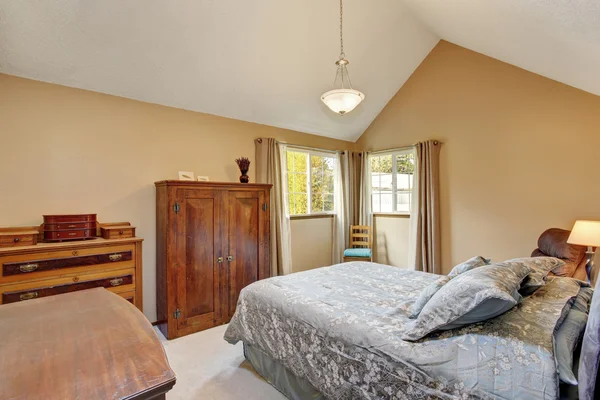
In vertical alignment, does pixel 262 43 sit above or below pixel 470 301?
above

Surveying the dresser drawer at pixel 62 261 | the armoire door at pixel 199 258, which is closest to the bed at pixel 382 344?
the armoire door at pixel 199 258

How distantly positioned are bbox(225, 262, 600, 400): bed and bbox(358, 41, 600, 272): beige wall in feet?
6.17

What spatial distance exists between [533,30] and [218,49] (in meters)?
2.75

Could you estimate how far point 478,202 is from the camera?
4.04 m

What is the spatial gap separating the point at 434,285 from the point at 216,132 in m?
3.08

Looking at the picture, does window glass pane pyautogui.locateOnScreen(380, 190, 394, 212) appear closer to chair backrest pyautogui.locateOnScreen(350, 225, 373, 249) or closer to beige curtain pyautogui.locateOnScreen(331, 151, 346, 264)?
chair backrest pyautogui.locateOnScreen(350, 225, 373, 249)

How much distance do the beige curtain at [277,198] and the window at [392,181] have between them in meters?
1.72

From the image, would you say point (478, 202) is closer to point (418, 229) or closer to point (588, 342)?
point (418, 229)

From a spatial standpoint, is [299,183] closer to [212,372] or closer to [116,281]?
[116,281]

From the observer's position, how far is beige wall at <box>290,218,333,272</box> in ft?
15.3

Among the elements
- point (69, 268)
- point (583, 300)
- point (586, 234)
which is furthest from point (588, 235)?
point (69, 268)

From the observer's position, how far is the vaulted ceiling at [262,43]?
232 centimetres

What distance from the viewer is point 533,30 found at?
235 centimetres

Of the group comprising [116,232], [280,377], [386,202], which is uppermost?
[386,202]
